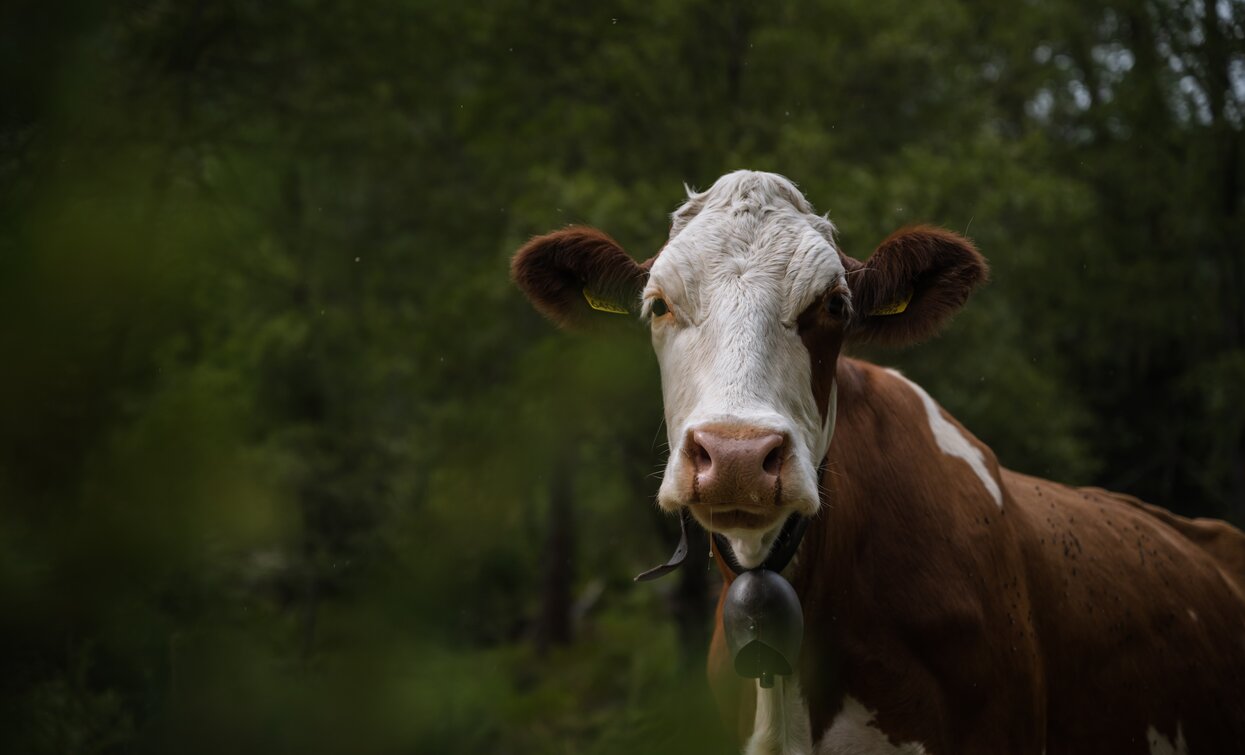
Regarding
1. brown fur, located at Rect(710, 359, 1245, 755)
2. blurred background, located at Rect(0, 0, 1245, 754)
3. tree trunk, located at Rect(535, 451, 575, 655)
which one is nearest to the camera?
blurred background, located at Rect(0, 0, 1245, 754)

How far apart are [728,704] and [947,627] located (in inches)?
32.5

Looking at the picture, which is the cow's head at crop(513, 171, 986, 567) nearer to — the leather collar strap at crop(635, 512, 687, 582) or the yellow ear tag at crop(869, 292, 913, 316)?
the yellow ear tag at crop(869, 292, 913, 316)

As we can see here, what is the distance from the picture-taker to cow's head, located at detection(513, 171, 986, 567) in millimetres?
2871

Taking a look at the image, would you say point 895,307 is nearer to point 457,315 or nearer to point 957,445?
point 957,445

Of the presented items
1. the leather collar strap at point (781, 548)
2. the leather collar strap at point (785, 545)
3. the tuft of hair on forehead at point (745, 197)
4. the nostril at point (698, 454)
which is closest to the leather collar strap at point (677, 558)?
the leather collar strap at point (781, 548)

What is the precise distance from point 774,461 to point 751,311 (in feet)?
1.70

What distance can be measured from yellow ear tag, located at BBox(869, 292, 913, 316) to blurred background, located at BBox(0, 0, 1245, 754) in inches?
43.1

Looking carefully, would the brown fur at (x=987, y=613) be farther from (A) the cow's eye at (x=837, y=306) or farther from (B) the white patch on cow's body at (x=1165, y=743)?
(A) the cow's eye at (x=837, y=306)

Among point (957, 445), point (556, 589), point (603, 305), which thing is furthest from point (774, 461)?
point (556, 589)

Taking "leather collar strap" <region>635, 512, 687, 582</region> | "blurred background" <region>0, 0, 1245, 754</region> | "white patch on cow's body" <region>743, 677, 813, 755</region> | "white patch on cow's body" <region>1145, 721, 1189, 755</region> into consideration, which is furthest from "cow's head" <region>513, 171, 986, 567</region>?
"white patch on cow's body" <region>1145, 721, 1189, 755</region>

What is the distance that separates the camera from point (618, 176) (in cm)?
1186

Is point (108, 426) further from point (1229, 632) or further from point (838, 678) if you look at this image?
point (1229, 632)

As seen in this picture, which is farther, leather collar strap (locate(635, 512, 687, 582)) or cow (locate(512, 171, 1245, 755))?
leather collar strap (locate(635, 512, 687, 582))

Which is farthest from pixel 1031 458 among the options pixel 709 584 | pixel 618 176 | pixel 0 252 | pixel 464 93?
pixel 0 252
